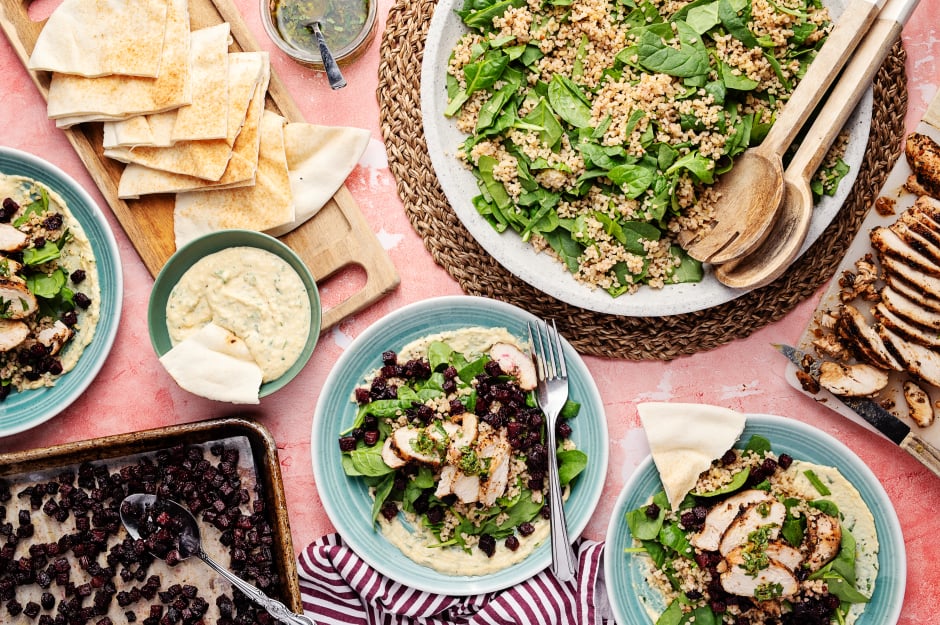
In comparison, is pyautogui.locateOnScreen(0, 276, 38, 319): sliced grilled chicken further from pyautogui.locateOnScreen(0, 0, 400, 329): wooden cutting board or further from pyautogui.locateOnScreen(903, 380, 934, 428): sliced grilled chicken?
pyautogui.locateOnScreen(903, 380, 934, 428): sliced grilled chicken


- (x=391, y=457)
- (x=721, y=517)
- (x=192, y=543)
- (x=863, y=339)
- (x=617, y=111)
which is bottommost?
(x=192, y=543)

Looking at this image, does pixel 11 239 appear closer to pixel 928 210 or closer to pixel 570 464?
pixel 570 464

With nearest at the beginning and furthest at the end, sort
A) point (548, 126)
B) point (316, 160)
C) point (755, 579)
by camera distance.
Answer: point (548, 126) → point (755, 579) → point (316, 160)

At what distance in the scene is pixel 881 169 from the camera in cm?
339

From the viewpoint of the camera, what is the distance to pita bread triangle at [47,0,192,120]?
10.8ft

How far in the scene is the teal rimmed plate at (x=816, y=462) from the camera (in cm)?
331

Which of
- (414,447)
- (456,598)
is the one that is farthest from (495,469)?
(456,598)

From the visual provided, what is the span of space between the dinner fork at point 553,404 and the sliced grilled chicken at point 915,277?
142cm

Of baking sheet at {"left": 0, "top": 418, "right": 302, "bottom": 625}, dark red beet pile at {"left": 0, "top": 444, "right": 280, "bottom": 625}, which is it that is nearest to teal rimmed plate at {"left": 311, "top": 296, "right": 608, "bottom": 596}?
baking sheet at {"left": 0, "top": 418, "right": 302, "bottom": 625}

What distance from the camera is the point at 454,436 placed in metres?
3.31

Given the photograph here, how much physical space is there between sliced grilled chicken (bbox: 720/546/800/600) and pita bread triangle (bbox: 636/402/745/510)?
346mm

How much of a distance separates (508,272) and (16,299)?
2103 millimetres

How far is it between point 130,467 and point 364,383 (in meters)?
1.11

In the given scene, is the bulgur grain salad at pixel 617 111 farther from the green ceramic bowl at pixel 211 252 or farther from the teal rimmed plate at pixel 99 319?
the teal rimmed plate at pixel 99 319
